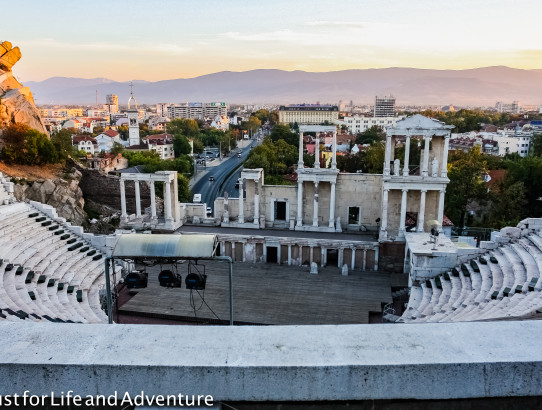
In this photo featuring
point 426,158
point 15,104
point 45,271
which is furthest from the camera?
point 15,104

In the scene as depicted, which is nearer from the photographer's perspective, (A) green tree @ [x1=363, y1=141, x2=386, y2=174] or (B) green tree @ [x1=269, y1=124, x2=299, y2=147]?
(A) green tree @ [x1=363, y1=141, x2=386, y2=174]

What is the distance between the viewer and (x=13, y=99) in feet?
146

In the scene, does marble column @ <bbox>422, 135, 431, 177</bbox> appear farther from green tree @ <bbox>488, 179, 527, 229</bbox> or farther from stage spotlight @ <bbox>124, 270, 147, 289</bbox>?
stage spotlight @ <bbox>124, 270, 147, 289</bbox>

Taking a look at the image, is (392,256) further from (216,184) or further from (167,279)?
(216,184)

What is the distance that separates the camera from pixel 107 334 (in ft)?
13.0

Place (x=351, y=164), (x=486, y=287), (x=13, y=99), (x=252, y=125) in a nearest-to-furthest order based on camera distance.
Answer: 1. (x=486, y=287)
2. (x=13, y=99)
3. (x=351, y=164)
4. (x=252, y=125)

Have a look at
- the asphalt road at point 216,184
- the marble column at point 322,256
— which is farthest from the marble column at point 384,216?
the asphalt road at point 216,184

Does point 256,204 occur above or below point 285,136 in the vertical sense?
below

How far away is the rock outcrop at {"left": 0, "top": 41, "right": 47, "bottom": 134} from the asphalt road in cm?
2216

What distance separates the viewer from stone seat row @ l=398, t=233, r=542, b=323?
1380cm

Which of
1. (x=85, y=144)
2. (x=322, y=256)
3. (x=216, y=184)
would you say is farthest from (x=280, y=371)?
(x=85, y=144)

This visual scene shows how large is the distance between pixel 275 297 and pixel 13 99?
36.6 meters

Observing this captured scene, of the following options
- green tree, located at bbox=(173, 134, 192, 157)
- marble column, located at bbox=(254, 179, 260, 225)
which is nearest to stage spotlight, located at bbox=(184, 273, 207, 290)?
marble column, located at bbox=(254, 179, 260, 225)

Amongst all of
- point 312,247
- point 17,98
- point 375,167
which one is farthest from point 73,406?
point 375,167
